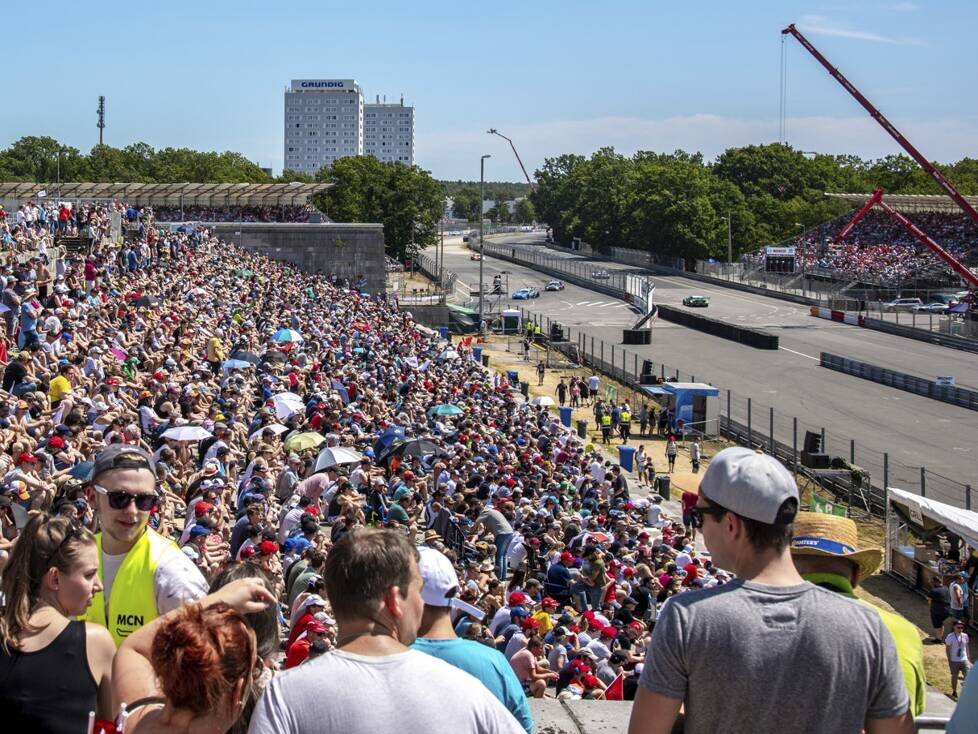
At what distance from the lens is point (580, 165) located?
175 metres

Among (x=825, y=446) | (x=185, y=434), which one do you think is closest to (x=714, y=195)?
(x=825, y=446)

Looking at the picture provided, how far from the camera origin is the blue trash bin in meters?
31.3

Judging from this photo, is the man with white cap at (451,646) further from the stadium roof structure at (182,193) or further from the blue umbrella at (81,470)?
the stadium roof structure at (182,193)

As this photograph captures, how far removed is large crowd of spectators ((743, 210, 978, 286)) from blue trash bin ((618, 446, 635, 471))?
206 ft

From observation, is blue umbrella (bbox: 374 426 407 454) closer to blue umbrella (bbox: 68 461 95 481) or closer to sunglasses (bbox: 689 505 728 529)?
blue umbrella (bbox: 68 461 95 481)

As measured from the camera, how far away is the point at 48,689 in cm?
412

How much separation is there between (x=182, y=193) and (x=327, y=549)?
6534cm

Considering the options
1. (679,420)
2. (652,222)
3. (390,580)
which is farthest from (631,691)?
(652,222)

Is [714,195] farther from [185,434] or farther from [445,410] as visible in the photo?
[185,434]

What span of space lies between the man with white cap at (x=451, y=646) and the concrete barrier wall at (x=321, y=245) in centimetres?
6159

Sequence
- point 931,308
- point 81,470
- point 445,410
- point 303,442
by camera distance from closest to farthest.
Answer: point 81,470 → point 303,442 → point 445,410 → point 931,308

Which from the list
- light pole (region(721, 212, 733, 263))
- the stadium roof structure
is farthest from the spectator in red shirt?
light pole (region(721, 212, 733, 263))

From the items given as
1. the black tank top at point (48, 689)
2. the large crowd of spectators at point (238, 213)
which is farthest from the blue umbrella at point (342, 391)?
the large crowd of spectators at point (238, 213)

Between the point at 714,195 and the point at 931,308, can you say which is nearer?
the point at 931,308
